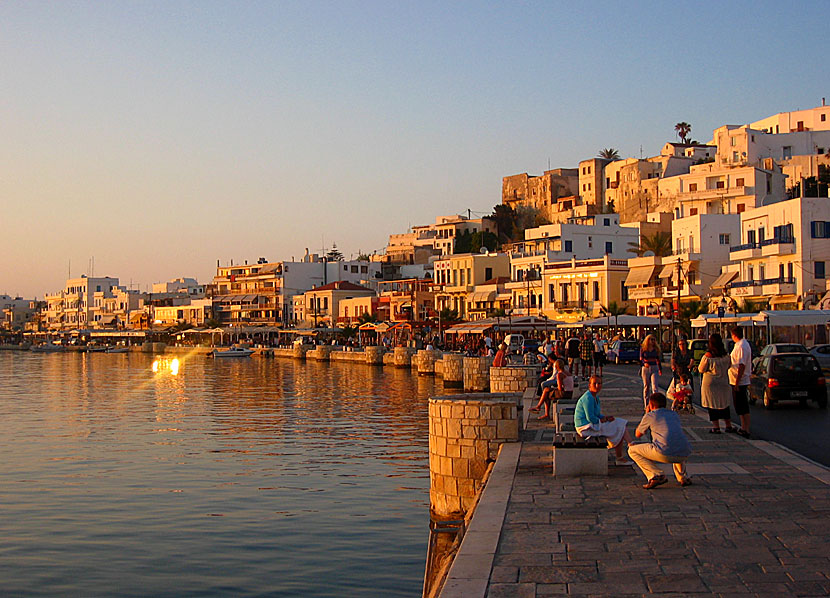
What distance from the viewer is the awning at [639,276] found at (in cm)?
6706

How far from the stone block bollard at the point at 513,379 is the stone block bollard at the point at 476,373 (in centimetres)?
1376

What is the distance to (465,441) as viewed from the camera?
14758mm

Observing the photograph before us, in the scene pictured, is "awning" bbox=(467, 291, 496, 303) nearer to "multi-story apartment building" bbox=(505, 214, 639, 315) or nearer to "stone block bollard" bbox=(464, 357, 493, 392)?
"multi-story apartment building" bbox=(505, 214, 639, 315)

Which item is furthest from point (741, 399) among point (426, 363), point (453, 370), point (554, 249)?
point (554, 249)

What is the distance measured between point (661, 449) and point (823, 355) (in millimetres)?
25375

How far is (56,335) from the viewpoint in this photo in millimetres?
183750

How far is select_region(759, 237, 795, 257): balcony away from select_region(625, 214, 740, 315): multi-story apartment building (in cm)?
952

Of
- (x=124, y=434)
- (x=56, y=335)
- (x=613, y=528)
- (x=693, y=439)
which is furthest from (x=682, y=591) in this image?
(x=56, y=335)

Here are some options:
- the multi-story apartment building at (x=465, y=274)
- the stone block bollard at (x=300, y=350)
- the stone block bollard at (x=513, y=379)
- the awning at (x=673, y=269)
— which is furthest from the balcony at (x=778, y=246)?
the stone block bollard at (x=300, y=350)

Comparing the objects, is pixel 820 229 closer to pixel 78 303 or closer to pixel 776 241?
pixel 776 241

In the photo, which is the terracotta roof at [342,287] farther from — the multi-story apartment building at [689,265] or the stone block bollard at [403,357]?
the multi-story apartment building at [689,265]

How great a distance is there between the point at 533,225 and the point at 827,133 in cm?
3935

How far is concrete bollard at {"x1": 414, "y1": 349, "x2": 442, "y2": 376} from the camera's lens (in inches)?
2361

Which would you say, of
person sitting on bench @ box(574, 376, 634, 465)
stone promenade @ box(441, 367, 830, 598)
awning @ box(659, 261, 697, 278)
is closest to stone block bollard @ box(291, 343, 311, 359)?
awning @ box(659, 261, 697, 278)
